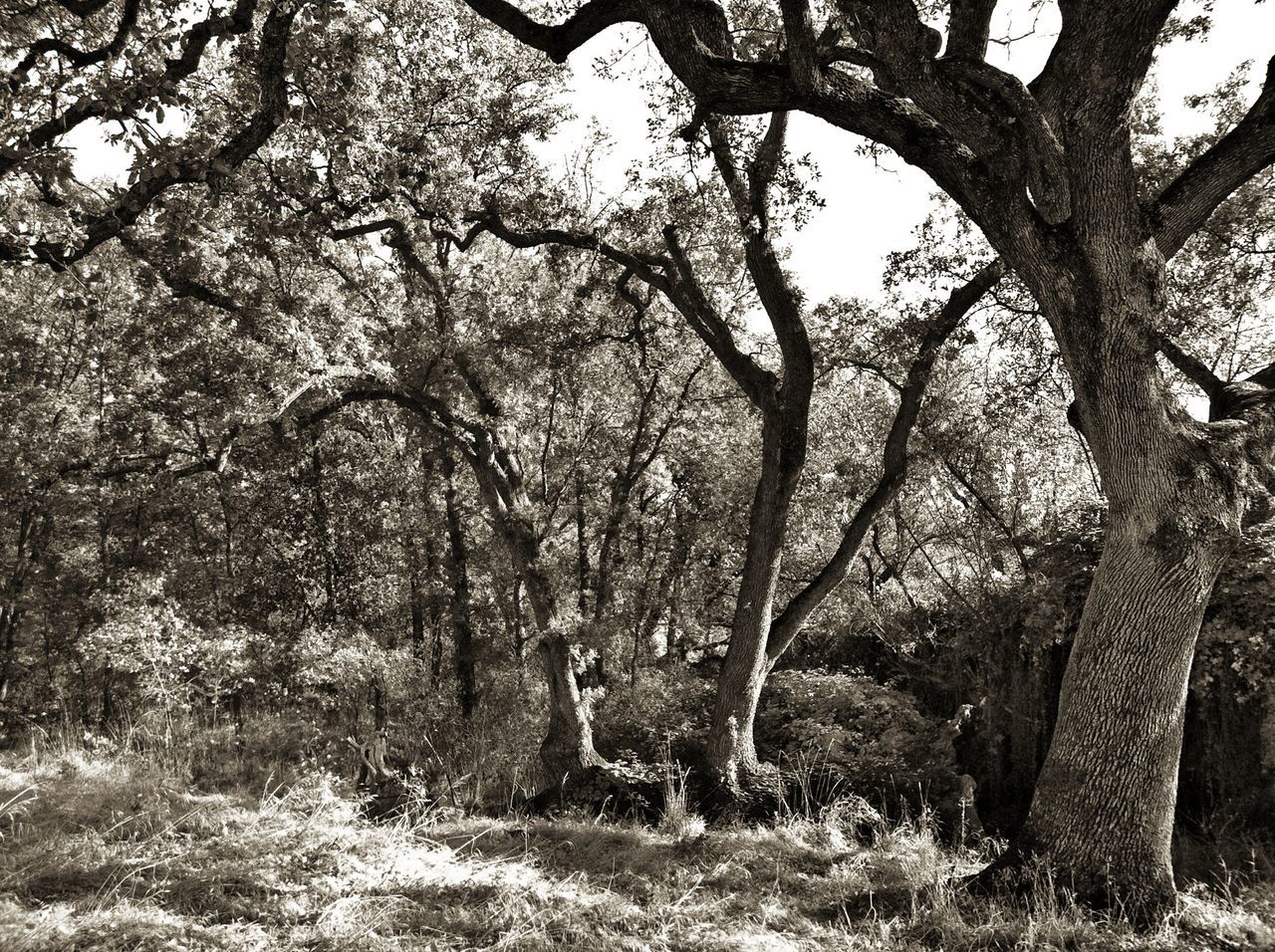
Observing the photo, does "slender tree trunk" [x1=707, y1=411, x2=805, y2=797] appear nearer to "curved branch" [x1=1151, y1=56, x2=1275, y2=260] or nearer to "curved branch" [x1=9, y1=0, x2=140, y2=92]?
"curved branch" [x1=1151, y1=56, x2=1275, y2=260]

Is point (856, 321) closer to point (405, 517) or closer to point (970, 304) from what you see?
point (970, 304)

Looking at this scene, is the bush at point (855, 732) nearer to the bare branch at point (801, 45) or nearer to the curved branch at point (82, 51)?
the bare branch at point (801, 45)

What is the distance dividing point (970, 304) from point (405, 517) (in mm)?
9762

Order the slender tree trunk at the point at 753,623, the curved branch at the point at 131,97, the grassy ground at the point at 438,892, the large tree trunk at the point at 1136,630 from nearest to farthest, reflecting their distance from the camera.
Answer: the curved branch at the point at 131,97 < the grassy ground at the point at 438,892 < the large tree trunk at the point at 1136,630 < the slender tree trunk at the point at 753,623

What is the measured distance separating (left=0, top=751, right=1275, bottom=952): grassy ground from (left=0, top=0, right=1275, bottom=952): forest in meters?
0.04

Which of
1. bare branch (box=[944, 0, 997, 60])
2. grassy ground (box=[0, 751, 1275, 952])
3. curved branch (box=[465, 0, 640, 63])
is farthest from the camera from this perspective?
bare branch (box=[944, 0, 997, 60])

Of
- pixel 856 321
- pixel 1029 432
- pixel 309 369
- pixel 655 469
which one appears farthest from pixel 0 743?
pixel 1029 432

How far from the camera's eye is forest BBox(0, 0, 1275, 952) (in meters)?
4.31

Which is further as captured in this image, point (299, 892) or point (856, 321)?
point (856, 321)

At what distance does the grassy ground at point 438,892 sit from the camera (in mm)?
3533

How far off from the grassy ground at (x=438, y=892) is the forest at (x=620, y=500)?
0.04 meters

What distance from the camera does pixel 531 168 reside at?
9.52m

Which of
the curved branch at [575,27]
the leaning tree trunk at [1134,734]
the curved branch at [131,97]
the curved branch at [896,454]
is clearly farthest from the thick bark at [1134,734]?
the curved branch at [131,97]

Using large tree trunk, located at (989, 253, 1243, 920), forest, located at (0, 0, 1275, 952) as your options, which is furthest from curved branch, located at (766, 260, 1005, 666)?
large tree trunk, located at (989, 253, 1243, 920)
